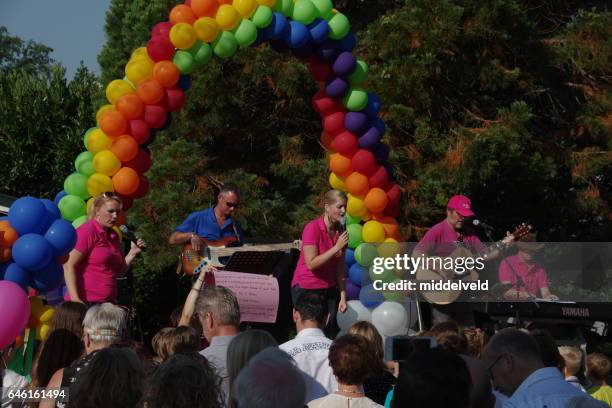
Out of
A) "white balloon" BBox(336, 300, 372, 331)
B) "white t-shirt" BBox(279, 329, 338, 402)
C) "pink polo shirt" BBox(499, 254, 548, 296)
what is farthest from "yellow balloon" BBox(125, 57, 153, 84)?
"white t-shirt" BBox(279, 329, 338, 402)

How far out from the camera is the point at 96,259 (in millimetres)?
6965

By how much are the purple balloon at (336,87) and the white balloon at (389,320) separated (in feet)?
7.14

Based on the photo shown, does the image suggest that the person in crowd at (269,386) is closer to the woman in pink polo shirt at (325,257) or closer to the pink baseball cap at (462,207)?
the woman in pink polo shirt at (325,257)

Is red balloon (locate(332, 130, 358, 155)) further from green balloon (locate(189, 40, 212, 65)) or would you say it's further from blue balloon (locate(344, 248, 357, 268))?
green balloon (locate(189, 40, 212, 65))

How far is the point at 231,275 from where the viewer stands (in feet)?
23.4

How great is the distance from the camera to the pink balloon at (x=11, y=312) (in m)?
5.17

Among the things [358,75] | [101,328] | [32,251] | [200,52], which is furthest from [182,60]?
[101,328]

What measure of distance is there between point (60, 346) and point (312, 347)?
51.3 inches

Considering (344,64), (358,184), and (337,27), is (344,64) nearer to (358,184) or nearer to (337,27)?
(337,27)

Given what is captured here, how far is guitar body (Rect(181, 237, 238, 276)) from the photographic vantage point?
7949 millimetres

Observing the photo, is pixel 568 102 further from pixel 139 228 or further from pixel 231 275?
pixel 231 275

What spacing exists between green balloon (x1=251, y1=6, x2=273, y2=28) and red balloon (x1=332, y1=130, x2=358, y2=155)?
4.42 feet

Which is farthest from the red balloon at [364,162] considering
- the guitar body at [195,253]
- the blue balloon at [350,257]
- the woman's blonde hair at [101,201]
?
the woman's blonde hair at [101,201]

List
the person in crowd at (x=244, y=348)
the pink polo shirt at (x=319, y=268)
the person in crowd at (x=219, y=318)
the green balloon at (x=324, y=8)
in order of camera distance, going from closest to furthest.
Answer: the person in crowd at (x=244, y=348) → the person in crowd at (x=219, y=318) → the pink polo shirt at (x=319, y=268) → the green balloon at (x=324, y=8)
